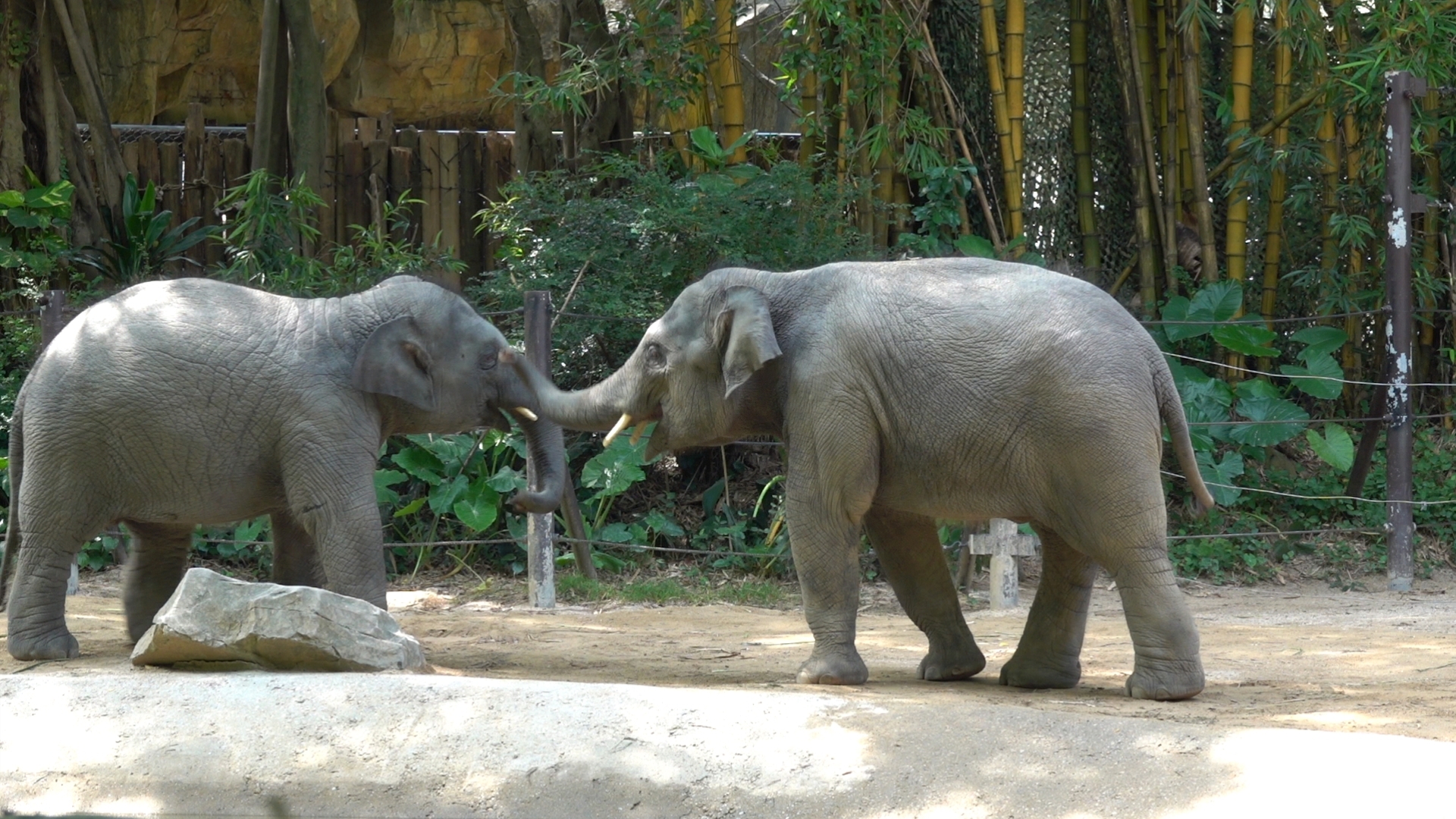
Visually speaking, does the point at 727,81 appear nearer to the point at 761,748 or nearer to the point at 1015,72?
the point at 1015,72

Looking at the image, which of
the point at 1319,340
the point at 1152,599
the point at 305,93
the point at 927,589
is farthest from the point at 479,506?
the point at 1319,340

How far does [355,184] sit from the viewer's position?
1402 centimetres

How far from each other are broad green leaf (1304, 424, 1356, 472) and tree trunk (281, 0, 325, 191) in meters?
7.29

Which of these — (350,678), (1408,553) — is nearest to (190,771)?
(350,678)

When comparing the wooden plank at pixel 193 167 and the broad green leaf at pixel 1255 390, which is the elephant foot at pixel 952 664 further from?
the wooden plank at pixel 193 167

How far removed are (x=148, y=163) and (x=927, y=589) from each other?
31.1 feet

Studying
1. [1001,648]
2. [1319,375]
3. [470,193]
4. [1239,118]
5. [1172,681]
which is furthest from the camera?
[470,193]

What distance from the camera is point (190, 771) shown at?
14.7 feet

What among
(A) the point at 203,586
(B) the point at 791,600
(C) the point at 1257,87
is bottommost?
(B) the point at 791,600

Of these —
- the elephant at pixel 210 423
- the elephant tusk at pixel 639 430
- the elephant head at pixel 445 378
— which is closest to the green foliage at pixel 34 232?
the elephant at pixel 210 423

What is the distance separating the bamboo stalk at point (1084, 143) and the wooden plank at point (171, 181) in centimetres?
717

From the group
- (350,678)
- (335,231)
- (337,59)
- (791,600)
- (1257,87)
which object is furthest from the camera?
(337,59)

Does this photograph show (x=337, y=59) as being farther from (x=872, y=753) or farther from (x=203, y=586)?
(x=872, y=753)

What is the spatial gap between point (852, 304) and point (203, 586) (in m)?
2.40
